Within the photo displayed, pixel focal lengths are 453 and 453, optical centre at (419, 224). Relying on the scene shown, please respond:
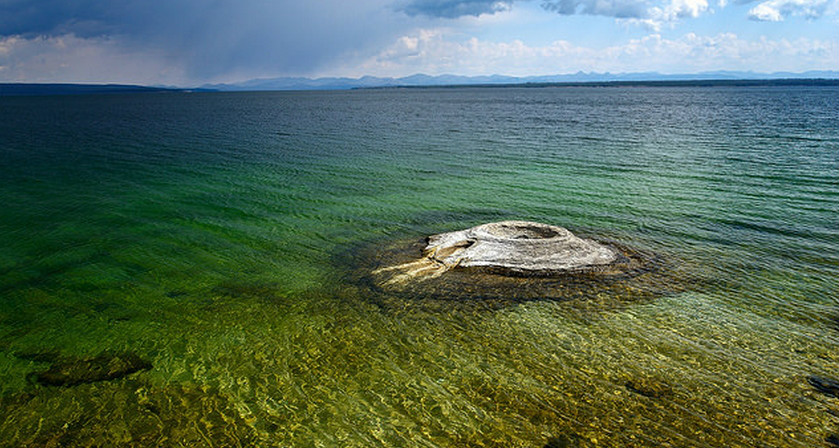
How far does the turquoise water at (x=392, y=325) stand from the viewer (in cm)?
802

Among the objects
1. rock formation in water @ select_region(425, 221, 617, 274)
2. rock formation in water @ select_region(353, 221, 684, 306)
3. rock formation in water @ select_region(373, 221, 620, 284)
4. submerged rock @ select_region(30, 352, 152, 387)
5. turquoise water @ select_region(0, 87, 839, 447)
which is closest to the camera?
turquoise water @ select_region(0, 87, 839, 447)

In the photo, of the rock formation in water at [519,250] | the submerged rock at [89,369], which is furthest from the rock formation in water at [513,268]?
the submerged rock at [89,369]

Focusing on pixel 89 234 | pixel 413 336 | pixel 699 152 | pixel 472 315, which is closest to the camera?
pixel 413 336

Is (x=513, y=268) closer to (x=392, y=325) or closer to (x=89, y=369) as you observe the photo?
(x=392, y=325)

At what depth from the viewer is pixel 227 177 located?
30.4 meters

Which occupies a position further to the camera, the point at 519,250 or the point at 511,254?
the point at 519,250

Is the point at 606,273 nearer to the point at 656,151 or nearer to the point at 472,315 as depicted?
the point at 472,315

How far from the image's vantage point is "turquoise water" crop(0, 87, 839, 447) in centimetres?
802

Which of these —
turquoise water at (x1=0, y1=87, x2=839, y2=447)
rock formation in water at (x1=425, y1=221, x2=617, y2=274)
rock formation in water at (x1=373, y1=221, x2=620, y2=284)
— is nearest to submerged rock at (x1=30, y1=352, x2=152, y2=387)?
turquoise water at (x1=0, y1=87, x2=839, y2=447)

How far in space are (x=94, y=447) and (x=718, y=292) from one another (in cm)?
1496

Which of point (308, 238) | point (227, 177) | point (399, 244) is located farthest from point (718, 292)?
→ point (227, 177)

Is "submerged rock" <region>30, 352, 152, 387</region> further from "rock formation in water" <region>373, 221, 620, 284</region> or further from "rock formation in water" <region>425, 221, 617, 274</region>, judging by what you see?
"rock formation in water" <region>425, 221, 617, 274</region>

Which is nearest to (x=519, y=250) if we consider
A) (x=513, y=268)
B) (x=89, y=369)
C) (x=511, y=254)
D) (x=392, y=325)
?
(x=511, y=254)

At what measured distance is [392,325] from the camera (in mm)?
11266
